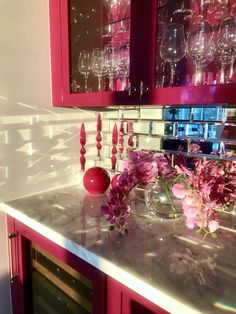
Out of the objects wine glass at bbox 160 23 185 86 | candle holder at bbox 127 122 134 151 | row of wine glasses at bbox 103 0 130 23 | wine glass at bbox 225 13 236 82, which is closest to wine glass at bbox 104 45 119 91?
row of wine glasses at bbox 103 0 130 23

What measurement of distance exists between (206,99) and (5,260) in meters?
1.11

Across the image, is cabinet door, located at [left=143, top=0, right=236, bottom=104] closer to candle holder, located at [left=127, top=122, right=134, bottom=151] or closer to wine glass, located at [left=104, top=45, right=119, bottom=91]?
wine glass, located at [left=104, top=45, right=119, bottom=91]

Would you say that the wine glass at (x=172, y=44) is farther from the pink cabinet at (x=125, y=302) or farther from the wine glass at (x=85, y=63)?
the pink cabinet at (x=125, y=302)

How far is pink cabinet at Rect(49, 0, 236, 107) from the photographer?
0.86 meters

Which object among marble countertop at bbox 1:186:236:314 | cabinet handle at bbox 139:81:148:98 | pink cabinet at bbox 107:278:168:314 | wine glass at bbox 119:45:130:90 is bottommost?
pink cabinet at bbox 107:278:168:314

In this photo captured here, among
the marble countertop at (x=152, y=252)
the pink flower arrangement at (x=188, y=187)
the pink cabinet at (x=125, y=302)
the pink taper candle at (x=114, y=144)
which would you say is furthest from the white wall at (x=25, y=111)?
the pink cabinet at (x=125, y=302)

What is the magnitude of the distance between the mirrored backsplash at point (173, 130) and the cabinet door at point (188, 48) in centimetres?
20

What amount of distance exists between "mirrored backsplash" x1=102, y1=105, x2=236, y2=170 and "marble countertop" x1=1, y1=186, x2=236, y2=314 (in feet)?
1.12

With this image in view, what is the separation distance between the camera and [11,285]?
117cm

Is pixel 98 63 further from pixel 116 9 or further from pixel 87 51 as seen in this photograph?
pixel 116 9

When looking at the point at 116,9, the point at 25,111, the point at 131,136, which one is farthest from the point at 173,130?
the point at 25,111

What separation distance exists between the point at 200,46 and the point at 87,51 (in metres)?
0.55

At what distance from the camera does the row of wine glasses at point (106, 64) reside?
1018mm

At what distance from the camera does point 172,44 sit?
2.98ft
